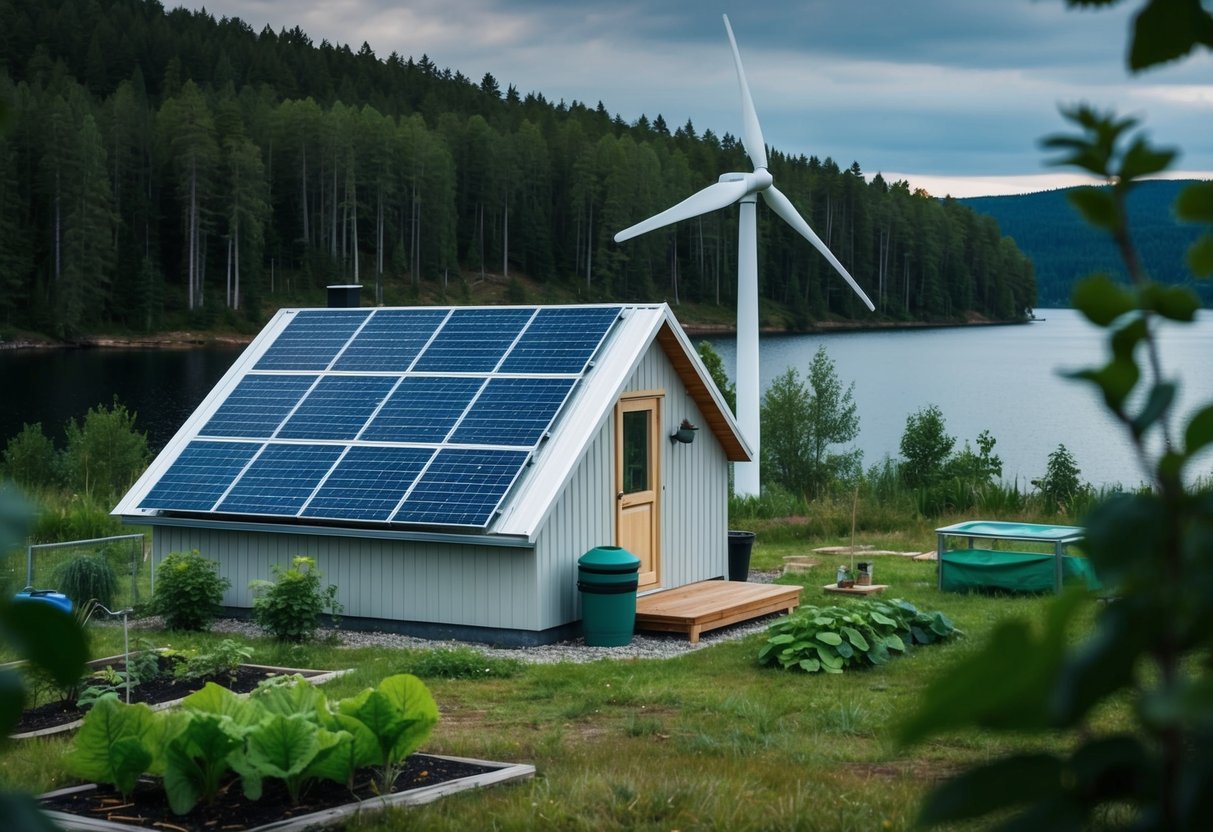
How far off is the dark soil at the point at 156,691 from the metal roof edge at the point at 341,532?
2.35 meters

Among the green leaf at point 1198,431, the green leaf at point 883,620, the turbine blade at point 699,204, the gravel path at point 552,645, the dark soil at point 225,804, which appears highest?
the turbine blade at point 699,204

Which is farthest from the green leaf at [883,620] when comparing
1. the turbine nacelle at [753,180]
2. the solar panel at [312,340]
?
the turbine nacelle at [753,180]

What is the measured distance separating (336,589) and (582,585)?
2.44 m

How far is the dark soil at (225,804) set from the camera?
668 cm

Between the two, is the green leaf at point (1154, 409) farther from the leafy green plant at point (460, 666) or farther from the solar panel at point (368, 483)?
the solar panel at point (368, 483)

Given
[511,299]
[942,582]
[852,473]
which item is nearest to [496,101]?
[511,299]

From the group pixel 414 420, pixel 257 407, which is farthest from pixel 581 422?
pixel 257 407

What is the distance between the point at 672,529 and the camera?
1594 centimetres

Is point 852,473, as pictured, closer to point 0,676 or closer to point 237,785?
point 237,785

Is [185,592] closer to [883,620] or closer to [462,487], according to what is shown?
[462,487]

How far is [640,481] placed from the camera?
15391mm

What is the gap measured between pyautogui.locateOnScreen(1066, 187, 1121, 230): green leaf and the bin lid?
40.3ft

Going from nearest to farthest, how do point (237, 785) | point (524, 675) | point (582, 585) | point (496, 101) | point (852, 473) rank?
point (237, 785), point (524, 675), point (582, 585), point (852, 473), point (496, 101)

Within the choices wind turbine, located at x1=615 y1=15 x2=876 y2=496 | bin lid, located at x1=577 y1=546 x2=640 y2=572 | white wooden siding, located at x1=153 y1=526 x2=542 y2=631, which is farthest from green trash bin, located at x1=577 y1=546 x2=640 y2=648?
wind turbine, located at x1=615 y1=15 x2=876 y2=496
